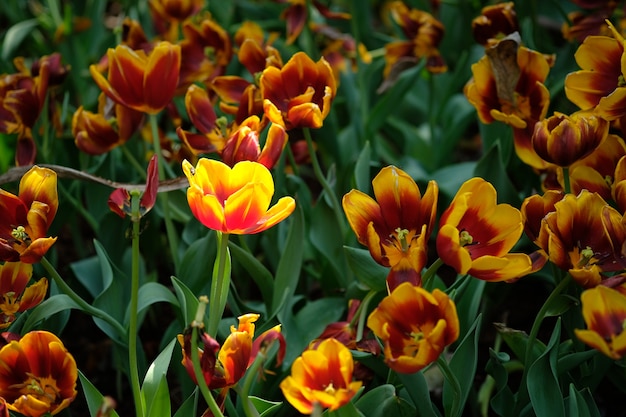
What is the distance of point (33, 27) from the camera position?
2295mm

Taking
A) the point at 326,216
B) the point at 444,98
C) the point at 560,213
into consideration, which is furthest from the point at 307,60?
the point at 444,98

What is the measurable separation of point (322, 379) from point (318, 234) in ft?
2.13

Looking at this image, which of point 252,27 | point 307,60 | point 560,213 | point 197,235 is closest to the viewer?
point 560,213

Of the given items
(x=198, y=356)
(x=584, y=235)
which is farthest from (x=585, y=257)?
(x=198, y=356)

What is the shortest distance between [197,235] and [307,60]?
398 millimetres

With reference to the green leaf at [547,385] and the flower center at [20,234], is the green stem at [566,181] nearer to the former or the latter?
the green leaf at [547,385]

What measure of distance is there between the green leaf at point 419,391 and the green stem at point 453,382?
1.2 inches

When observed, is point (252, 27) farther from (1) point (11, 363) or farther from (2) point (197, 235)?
(1) point (11, 363)

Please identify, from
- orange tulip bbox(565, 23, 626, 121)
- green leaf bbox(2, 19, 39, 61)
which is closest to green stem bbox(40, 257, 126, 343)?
orange tulip bbox(565, 23, 626, 121)

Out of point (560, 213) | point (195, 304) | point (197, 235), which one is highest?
point (560, 213)

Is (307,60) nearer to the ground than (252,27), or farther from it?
farther from it

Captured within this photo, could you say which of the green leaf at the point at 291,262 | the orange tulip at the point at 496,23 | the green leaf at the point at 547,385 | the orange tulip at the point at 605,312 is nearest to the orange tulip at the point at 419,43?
the orange tulip at the point at 496,23

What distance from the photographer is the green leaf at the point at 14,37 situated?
7.11 feet

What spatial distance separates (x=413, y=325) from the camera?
0.96 meters
